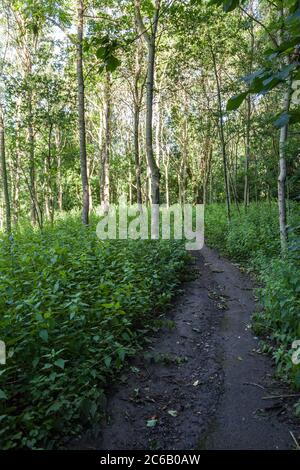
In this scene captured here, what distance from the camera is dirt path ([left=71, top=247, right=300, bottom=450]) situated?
3.39 meters

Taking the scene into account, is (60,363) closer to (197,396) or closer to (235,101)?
(197,396)

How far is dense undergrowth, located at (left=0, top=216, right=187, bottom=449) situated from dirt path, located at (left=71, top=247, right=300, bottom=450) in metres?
0.30

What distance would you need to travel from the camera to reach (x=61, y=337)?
13.2 ft

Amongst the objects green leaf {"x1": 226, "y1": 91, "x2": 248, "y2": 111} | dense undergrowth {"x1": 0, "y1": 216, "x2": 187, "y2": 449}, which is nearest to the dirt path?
dense undergrowth {"x1": 0, "y1": 216, "x2": 187, "y2": 449}

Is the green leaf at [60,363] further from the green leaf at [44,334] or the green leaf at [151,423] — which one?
the green leaf at [151,423]

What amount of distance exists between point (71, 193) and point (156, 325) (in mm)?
35487

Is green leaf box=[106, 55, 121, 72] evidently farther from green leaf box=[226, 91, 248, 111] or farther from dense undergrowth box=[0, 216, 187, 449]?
dense undergrowth box=[0, 216, 187, 449]

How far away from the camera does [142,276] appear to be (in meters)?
7.02

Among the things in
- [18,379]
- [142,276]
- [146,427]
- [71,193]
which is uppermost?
[71,193]

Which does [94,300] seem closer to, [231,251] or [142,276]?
[142,276]

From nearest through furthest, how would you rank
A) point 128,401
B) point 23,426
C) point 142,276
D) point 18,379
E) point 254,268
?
point 23,426 → point 18,379 → point 128,401 → point 142,276 → point 254,268

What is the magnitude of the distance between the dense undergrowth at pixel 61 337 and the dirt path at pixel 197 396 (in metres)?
0.30
